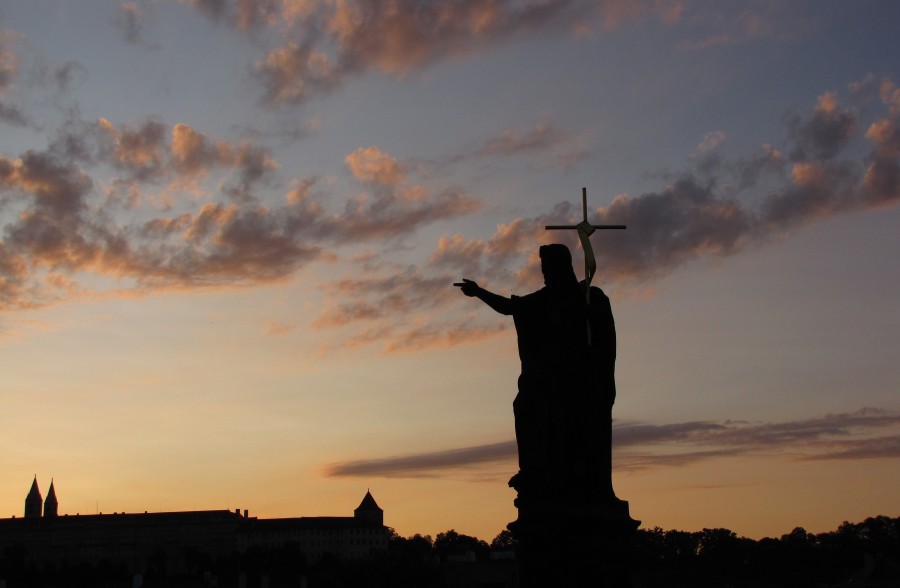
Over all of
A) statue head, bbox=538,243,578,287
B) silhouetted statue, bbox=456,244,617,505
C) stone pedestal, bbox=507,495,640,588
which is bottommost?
stone pedestal, bbox=507,495,640,588

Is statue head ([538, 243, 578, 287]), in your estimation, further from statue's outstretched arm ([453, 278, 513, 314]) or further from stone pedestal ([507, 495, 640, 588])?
stone pedestal ([507, 495, 640, 588])

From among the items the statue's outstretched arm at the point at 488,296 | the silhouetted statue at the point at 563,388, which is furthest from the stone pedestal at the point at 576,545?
the statue's outstretched arm at the point at 488,296

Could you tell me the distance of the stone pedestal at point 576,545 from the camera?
39.0ft

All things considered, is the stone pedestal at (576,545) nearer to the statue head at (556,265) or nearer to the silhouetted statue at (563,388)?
the silhouetted statue at (563,388)

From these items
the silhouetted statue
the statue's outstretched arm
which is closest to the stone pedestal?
the silhouetted statue

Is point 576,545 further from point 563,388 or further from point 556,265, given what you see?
point 556,265

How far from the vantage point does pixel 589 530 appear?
473 inches

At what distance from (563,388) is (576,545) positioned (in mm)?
1555

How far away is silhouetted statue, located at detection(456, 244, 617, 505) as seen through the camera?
1241cm

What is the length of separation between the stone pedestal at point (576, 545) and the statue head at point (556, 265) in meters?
2.30

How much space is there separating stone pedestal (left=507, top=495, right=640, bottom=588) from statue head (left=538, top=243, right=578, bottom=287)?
230 cm

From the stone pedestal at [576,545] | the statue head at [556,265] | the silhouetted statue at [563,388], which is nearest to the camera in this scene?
the stone pedestal at [576,545]

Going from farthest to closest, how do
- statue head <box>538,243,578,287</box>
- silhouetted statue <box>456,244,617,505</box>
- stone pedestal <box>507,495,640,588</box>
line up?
1. statue head <box>538,243,578,287</box>
2. silhouetted statue <box>456,244,617,505</box>
3. stone pedestal <box>507,495,640,588</box>

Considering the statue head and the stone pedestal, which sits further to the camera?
the statue head
